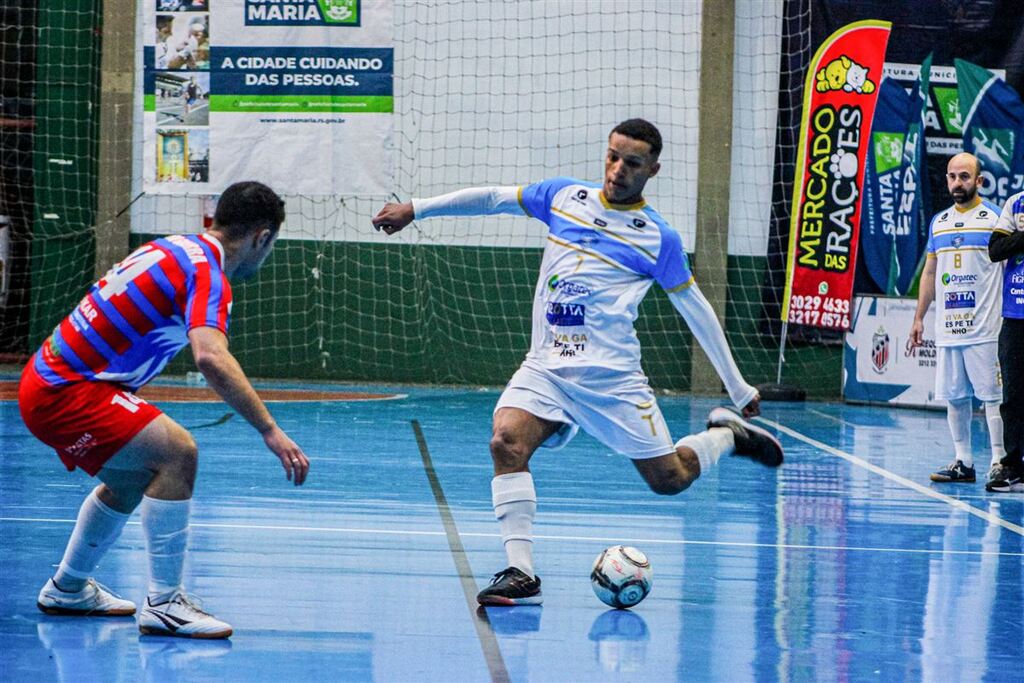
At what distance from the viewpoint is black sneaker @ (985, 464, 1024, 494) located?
8.27 meters

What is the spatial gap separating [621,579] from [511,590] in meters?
0.40

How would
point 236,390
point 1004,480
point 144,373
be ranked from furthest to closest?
1. point 1004,480
2. point 144,373
3. point 236,390

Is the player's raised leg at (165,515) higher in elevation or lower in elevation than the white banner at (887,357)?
higher

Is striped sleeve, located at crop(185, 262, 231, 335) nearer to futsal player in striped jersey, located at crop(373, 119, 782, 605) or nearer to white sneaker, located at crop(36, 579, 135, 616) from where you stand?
white sneaker, located at crop(36, 579, 135, 616)

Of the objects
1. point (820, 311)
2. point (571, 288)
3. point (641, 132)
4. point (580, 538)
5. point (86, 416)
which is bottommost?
point (580, 538)

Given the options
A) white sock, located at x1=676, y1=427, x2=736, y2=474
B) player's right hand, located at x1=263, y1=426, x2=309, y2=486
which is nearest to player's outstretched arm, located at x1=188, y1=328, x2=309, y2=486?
player's right hand, located at x1=263, y1=426, x2=309, y2=486

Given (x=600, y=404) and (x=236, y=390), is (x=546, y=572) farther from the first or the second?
(x=236, y=390)

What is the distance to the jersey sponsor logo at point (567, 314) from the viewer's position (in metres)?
5.14

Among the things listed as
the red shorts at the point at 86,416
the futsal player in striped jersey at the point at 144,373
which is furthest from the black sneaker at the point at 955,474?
the red shorts at the point at 86,416

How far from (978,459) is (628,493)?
357 centimetres

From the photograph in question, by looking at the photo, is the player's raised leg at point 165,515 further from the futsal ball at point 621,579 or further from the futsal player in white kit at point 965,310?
the futsal player in white kit at point 965,310

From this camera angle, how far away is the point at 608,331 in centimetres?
516

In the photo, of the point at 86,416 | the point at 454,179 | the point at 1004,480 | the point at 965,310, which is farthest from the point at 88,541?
the point at 454,179

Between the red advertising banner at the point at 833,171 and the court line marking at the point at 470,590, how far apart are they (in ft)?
23.0
